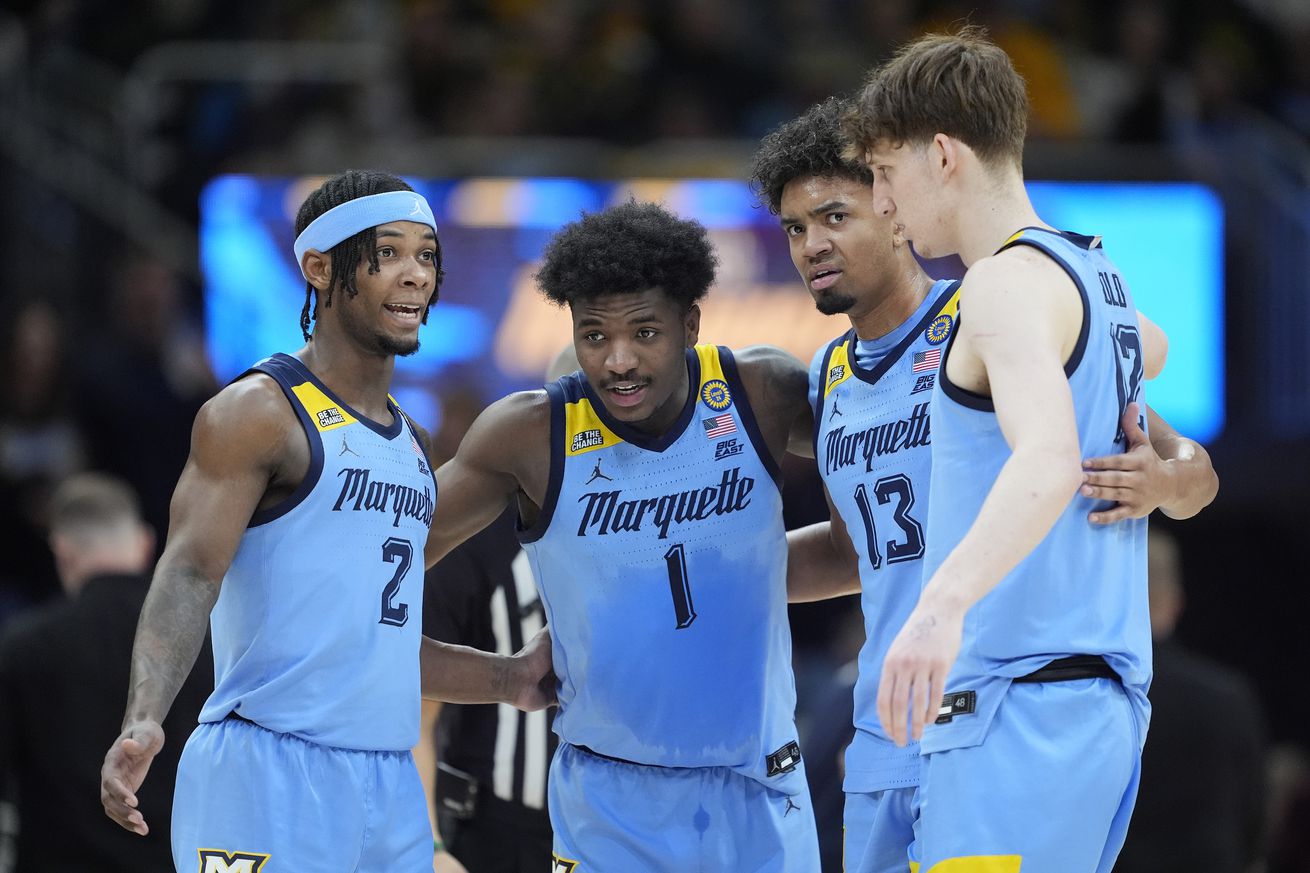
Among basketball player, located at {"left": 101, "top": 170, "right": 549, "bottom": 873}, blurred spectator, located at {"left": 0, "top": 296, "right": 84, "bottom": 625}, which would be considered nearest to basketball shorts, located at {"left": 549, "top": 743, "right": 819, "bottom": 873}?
basketball player, located at {"left": 101, "top": 170, "right": 549, "bottom": 873}

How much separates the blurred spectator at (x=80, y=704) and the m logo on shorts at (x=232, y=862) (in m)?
2.40

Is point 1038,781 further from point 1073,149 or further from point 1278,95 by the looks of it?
point 1278,95

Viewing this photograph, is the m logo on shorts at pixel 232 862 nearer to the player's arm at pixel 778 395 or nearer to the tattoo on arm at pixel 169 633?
the tattoo on arm at pixel 169 633

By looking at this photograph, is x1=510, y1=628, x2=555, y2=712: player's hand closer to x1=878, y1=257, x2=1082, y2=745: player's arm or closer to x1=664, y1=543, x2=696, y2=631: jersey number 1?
x1=664, y1=543, x2=696, y2=631: jersey number 1

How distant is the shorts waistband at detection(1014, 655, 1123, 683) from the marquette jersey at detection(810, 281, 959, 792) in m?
0.82

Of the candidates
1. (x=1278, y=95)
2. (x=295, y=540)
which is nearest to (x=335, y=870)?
(x=295, y=540)

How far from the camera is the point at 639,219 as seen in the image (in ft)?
16.5

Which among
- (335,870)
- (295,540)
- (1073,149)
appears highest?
(1073,149)

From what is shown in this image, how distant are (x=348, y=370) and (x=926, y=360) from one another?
1613 millimetres

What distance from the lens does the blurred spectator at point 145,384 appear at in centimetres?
1125

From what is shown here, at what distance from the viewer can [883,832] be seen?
454cm

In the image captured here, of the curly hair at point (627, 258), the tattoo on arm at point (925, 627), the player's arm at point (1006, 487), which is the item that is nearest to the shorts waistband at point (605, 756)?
the curly hair at point (627, 258)

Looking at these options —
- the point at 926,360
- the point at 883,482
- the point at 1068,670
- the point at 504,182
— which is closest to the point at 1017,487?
the point at 1068,670

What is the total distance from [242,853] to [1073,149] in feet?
29.5
